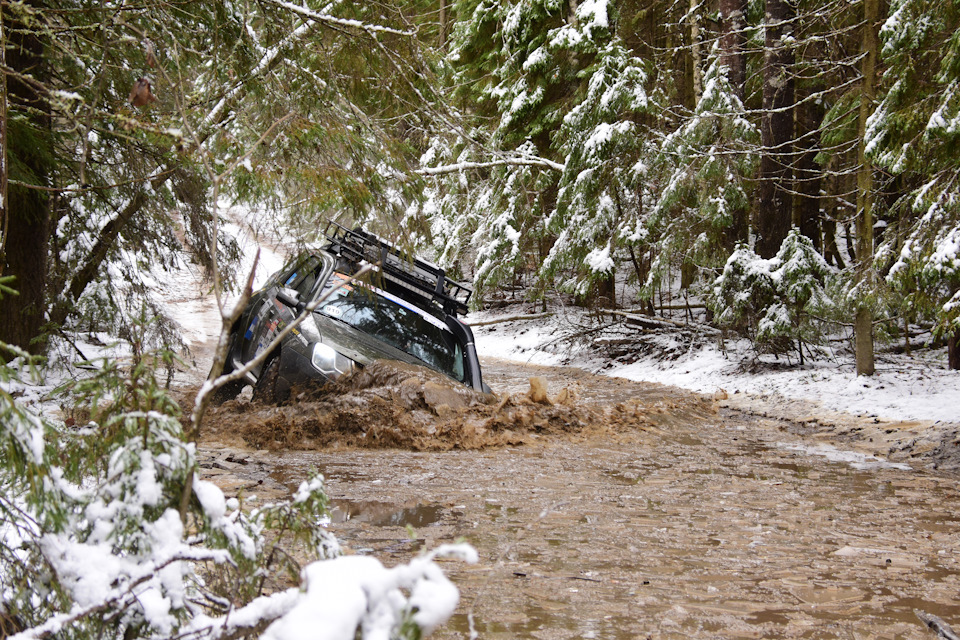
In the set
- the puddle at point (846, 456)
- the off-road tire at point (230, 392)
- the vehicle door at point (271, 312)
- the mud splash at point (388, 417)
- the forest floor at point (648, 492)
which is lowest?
the puddle at point (846, 456)

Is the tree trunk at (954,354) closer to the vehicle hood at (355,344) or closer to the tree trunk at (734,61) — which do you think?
the tree trunk at (734,61)

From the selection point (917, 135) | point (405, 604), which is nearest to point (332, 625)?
point (405, 604)

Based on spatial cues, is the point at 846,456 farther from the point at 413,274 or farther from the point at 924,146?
the point at 413,274

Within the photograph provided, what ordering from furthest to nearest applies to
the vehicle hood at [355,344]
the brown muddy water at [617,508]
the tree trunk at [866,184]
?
1. the tree trunk at [866,184]
2. the vehicle hood at [355,344]
3. the brown muddy water at [617,508]

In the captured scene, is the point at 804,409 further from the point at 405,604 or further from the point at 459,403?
the point at 405,604

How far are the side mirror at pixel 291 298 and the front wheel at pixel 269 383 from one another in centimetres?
56

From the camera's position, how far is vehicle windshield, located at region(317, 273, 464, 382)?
26.6ft

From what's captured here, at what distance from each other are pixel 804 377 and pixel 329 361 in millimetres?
7679

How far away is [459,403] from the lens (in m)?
7.67

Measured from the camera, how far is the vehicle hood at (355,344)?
294 inches

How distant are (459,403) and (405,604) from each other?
21.0ft

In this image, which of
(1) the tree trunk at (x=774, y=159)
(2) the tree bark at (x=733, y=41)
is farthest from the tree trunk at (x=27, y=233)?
(2) the tree bark at (x=733, y=41)

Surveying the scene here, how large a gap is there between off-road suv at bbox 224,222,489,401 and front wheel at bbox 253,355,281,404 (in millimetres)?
10

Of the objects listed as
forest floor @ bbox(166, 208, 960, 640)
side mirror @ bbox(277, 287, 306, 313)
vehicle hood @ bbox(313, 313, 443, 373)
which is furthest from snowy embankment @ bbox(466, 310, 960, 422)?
side mirror @ bbox(277, 287, 306, 313)
